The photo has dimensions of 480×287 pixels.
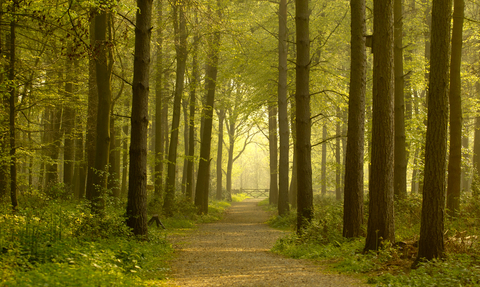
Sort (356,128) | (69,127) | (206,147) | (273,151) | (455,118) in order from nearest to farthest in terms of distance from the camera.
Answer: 1. (356,128)
2. (455,118)
3. (69,127)
4. (206,147)
5. (273,151)

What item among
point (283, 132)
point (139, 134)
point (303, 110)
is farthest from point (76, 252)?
point (283, 132)

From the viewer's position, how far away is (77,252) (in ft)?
18.1

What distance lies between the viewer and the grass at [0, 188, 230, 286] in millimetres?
4492

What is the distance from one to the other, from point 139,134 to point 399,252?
6.14 meters

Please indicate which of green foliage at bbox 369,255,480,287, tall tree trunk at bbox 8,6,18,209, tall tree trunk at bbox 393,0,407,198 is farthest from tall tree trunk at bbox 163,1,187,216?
green foliage at bbox 369,255,480,287

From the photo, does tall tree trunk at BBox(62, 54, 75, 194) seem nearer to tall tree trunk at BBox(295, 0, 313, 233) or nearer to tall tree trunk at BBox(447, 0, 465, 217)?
tall tree trunk at BBox(295, 0, 313, 233)

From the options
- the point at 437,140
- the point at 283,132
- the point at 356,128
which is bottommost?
the point at 437,140

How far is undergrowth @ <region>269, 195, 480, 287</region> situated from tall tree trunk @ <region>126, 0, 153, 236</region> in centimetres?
→ 358

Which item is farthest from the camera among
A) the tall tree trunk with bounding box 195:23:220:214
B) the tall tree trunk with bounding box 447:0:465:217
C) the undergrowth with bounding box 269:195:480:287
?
the tall tree trunk with bounding box 195:23:220:214

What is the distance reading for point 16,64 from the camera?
10.5 metres

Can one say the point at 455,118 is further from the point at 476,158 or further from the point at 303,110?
the point at 476,158

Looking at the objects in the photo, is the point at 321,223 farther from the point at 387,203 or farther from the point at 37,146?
the point at 37,146

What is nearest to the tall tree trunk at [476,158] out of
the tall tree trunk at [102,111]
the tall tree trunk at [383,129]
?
the tall tree trunk at [383,129]

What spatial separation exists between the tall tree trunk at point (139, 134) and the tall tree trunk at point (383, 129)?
5139 mm
